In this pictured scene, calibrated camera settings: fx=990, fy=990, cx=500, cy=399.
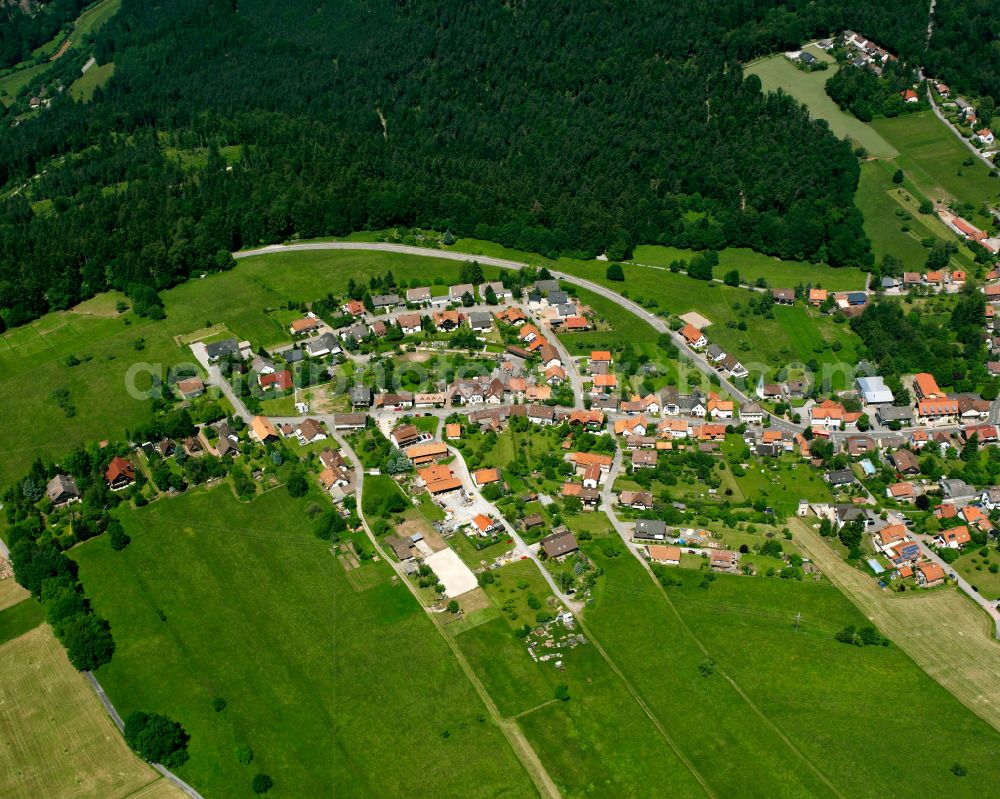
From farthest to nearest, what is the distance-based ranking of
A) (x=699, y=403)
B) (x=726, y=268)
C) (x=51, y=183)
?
(x=51, y=183) < (x=726, y=268) < (x=699, y=403)

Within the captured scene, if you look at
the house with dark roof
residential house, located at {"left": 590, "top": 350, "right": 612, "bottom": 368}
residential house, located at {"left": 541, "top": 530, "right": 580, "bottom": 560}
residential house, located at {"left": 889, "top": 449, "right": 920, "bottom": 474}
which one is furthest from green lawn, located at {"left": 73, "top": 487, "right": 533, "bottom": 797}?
residential house, located at {"left": 889, "top": 449, "right": 920, "bottom": 474}

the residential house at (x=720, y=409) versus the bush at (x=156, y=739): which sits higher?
the bush at (x=156, y=739)

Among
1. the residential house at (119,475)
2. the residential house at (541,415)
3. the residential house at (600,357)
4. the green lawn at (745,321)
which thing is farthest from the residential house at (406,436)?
the green lawn at (745,321)

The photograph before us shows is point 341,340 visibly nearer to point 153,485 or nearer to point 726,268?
point 153,485

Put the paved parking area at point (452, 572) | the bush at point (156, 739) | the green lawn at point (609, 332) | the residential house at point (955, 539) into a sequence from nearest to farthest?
the bush at point (156, 739), the paved parking area at point (452, 572), the residential house at point (955, 539), the green lawn at point (609, 332)

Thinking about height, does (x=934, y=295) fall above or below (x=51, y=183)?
below

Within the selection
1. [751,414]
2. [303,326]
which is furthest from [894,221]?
[303,326]

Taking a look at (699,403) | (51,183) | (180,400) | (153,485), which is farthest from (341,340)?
(51,183)

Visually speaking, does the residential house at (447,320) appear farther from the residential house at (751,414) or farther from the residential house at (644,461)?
the residential house at (751,414)
